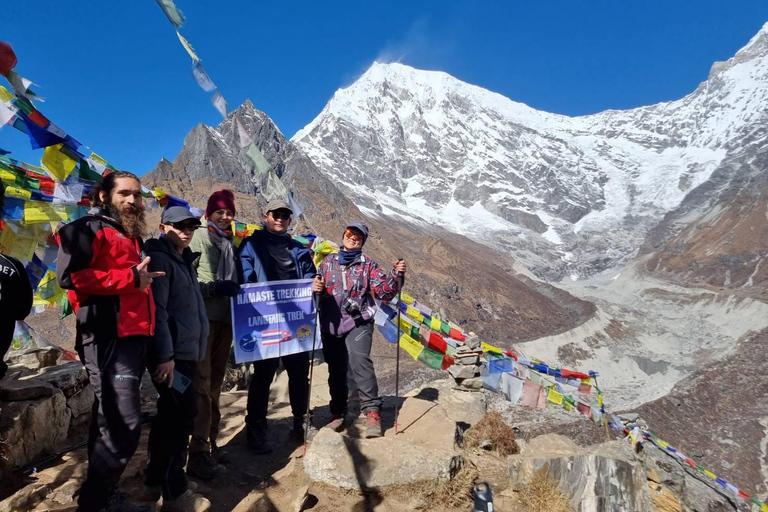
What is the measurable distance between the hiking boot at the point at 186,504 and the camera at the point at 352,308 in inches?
76.6

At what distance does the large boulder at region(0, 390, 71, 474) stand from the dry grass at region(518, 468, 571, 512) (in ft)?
13.5

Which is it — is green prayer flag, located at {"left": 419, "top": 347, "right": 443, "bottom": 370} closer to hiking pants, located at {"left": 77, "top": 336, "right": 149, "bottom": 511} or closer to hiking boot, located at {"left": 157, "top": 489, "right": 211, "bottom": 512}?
hiking boot, located at {"left": 157, "top": 489, "right": 211, "bottom": 512}

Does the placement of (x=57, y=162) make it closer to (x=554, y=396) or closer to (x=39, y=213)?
(x=39, y=213)

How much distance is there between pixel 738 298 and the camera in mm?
45656

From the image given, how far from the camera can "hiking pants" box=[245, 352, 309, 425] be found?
420 cm

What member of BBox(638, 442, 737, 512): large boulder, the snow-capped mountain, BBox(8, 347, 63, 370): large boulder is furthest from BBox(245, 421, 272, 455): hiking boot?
the snow-capped mountain

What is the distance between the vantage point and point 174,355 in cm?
304

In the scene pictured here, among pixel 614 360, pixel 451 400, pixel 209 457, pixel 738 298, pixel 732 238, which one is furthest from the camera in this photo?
pixel 732 238

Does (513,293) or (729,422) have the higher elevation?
(513,293)

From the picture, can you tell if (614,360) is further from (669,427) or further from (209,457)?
(209,457)

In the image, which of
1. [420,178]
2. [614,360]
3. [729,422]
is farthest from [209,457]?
[420,178]

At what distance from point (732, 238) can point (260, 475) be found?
274ft

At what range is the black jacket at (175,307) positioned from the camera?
2830mm

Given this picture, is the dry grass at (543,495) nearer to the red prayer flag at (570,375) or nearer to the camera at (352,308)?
the camera at (352,308)
